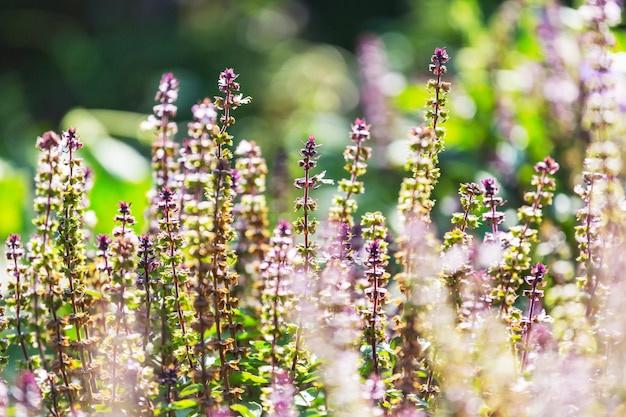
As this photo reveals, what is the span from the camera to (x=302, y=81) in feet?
28.3

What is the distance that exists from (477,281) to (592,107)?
0.51 metres

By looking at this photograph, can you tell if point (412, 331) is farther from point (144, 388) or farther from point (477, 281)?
point (144, 388)

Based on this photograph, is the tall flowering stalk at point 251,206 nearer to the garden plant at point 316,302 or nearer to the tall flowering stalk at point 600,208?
the garden plant at point 316,302

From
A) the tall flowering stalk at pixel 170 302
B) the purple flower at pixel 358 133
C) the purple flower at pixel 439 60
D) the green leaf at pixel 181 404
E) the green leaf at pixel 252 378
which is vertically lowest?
the green leaf at pixel 181 404

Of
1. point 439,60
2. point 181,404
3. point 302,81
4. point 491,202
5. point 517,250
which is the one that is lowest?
point 181,404

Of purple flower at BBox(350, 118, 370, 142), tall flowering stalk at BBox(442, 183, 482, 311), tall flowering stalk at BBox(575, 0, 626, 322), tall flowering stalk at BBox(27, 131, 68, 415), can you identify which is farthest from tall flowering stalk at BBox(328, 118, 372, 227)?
tall flowering stalk at BBox(27, 131, 68, 415)

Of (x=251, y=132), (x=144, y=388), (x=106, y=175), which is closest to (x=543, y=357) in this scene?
(x=144, y=388)

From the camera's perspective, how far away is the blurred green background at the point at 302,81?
3949 mm

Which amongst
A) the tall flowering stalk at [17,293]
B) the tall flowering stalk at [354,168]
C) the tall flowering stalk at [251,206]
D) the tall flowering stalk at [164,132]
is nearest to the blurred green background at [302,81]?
the tall flowering stalk at [251,206]

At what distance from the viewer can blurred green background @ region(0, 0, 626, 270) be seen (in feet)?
13.0

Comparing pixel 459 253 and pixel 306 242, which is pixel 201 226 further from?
pixel 459 253

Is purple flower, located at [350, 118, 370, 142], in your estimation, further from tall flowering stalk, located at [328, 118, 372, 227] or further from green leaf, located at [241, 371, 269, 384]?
green leaf, located at [241, 371, 269, 384]

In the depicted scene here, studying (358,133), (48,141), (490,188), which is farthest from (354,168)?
(48,141)

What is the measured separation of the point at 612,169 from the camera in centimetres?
184
